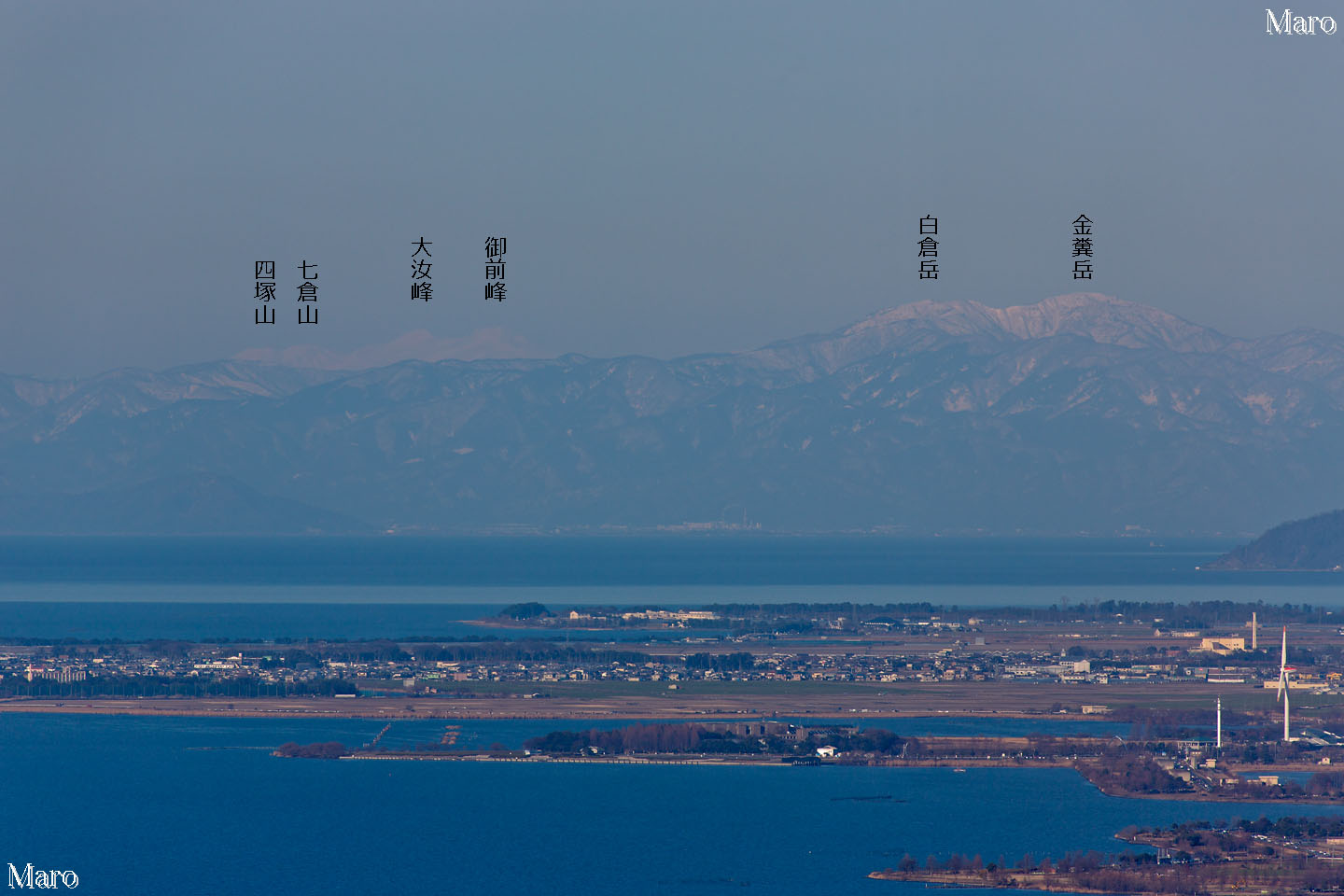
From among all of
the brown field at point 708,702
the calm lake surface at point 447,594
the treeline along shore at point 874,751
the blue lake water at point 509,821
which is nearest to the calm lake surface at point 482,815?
the blue lake water at point 509,821

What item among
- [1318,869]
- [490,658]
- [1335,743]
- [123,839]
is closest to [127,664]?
[490,658]

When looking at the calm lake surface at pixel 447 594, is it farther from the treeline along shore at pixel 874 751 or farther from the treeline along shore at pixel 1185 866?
the treeline along shore at pixel 1185 866

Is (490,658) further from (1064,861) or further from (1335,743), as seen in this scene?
(1064,861)

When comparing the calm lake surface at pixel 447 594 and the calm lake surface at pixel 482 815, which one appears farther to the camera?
the calm lake surface at pixel 447 594

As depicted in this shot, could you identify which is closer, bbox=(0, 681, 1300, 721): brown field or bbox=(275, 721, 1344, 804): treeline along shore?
bbox=(275, 721, 1344, 804): treeline along shore

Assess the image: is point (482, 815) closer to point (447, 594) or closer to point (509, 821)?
point (509, 821)

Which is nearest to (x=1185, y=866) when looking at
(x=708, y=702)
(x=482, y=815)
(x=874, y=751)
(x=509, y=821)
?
(x=509, y=821)

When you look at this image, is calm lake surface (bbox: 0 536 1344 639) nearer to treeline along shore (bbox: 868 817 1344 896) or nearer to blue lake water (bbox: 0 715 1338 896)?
blue lake water (bbox: 0 715 1338 896)

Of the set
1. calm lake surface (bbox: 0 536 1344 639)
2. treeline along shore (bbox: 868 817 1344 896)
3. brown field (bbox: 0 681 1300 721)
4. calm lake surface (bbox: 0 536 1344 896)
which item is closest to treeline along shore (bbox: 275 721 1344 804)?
calm lake surface (bbox: 0 536 1344 896)
